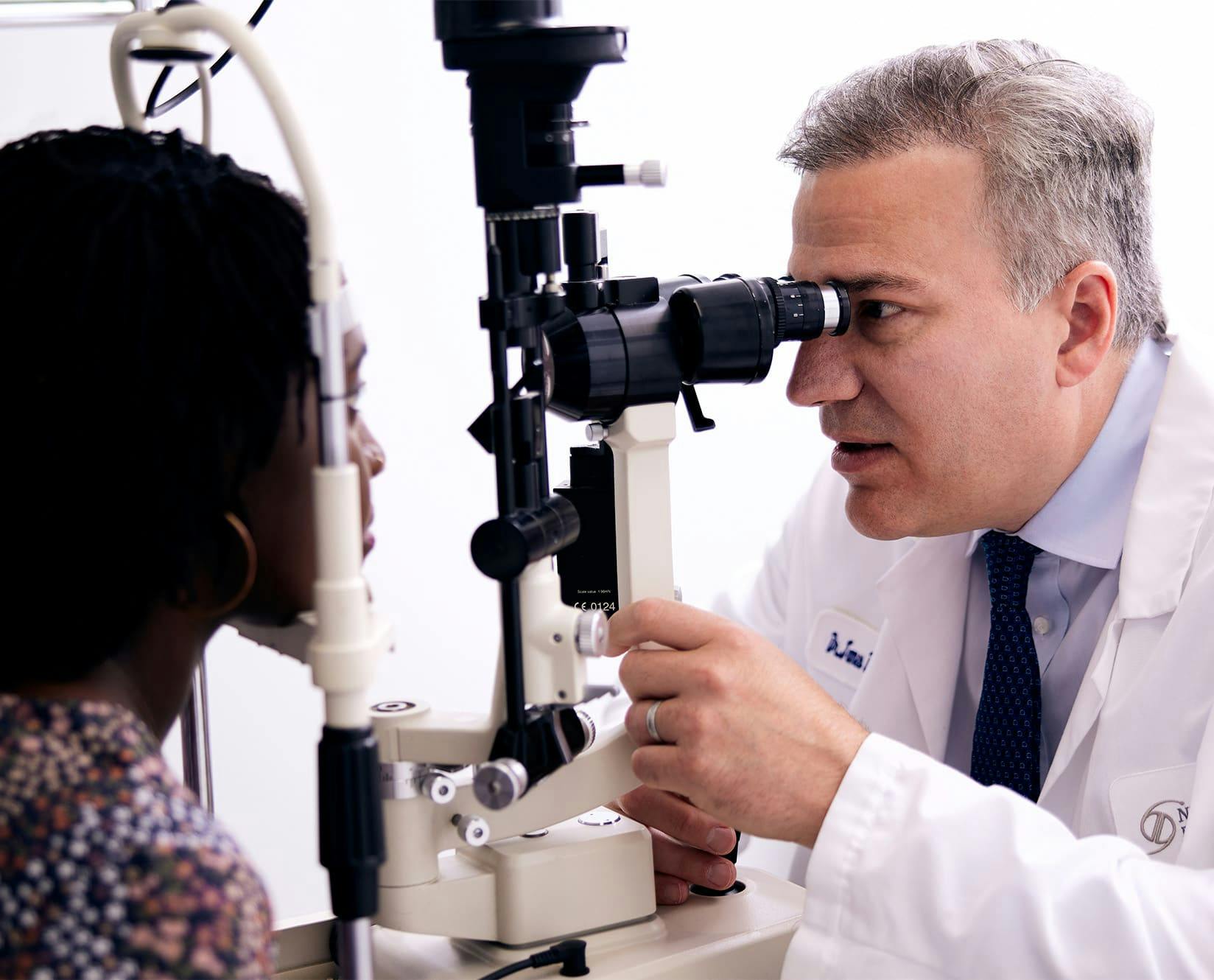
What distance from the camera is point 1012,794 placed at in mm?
1142

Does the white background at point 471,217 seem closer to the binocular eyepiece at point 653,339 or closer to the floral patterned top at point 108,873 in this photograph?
Result: the binocular eyepiece at point 653,339

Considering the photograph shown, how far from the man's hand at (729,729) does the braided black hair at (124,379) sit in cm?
47

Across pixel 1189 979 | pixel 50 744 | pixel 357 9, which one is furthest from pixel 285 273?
pixel 357 9

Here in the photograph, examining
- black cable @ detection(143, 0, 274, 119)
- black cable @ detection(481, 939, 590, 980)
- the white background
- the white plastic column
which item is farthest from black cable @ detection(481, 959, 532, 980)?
the white background

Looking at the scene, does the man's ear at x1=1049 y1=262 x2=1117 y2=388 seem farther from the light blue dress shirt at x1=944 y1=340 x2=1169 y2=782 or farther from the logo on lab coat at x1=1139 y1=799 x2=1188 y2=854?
the logo on lab coat at x1=1139 y1=799 x2=1188 y2=854

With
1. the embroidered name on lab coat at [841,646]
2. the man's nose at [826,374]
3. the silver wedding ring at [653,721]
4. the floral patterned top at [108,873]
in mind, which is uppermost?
the man's nose at [826,374]

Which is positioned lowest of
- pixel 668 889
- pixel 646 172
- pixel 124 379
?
pixel 668 889

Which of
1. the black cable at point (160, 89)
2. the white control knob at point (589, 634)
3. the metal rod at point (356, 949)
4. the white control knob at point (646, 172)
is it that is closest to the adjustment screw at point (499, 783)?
the white control knob at point (589, 634)

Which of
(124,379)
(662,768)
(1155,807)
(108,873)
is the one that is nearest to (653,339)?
(662,768)

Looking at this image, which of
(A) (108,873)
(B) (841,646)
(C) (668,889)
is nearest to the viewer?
(A) (108,873)

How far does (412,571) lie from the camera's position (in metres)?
2.73

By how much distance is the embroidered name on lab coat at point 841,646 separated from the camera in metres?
1.79

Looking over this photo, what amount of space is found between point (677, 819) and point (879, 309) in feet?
2.02

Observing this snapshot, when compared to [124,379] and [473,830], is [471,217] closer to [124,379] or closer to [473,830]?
[473,830]
